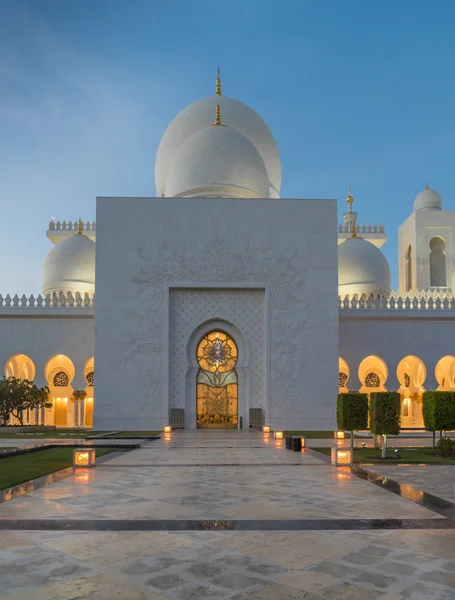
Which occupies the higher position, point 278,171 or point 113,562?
point 278,171

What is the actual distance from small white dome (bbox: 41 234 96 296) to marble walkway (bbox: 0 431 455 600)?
15.8 metres

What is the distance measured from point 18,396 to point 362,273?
12925 mm

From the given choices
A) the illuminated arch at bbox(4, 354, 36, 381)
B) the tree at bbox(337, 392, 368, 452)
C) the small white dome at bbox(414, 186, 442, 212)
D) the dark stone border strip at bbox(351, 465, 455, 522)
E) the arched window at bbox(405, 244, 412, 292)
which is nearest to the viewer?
the dark stone border strip at bbox(351, 465, 455, 522)

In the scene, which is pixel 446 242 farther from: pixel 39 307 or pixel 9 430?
pixel 9 430

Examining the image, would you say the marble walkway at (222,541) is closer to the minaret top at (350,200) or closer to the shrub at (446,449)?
the shrub at (446,449)

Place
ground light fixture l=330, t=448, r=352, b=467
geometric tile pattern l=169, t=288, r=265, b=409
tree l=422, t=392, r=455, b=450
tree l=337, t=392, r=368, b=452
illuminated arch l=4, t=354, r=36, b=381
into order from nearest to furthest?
ground light fixture l=330, t=448, r=352, b=467 < tree l=422, t=392, r=455, b=450 < tree l=337, t=392, r=368, b=452 < geometric tile pattern l=169, t=288, r=265, b=409 < illuminated arch l=4, t=354, r=36, b=381

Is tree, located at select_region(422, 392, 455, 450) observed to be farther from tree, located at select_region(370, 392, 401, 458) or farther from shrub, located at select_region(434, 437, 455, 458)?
tree, located at select_region(370, 392, 401, 458)

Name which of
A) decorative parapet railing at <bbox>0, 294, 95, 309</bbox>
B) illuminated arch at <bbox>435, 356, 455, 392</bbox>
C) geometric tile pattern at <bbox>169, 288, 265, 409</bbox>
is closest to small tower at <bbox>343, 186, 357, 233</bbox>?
illuminated arch at <bbox>435, 356, 455, 392</bbox>

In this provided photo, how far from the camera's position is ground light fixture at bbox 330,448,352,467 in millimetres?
8672

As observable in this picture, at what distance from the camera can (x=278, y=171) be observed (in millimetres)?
23531

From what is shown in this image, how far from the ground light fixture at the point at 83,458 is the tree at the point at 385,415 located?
4500mm

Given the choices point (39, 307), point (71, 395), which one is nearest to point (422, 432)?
point (71, 395)

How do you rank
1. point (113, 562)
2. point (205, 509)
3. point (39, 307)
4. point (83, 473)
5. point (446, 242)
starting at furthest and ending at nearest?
point (446, 242) → point (39, 307) → point (83, 473) → point (205, 509) → point (113, 562)

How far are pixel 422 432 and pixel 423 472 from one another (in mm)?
9345
